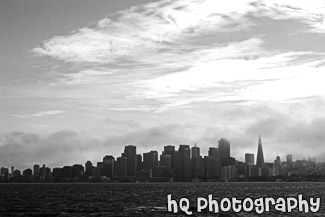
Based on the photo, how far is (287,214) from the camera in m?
102

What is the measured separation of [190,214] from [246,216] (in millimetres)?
10699

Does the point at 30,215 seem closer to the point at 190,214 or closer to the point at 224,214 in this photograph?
the point at 190,214

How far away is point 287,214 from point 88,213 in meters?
39.4

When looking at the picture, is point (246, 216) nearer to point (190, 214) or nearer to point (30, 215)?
point (190, 214)

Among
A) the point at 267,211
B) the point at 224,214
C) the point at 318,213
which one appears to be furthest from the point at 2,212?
the point at 318,213

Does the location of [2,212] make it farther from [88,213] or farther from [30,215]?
[88,213]

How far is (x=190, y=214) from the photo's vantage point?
99000mm

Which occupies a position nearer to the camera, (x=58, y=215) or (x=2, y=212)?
(x=58, y=215)

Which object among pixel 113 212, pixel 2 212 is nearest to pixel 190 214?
pixel 113 212

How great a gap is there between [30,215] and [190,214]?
31016 mm

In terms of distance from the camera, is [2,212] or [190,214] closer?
[190,214]

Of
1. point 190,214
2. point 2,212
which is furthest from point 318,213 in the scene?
point 2,212

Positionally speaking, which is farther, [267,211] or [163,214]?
[267,211]

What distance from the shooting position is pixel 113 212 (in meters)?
103
